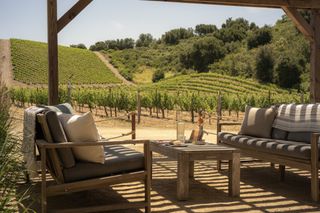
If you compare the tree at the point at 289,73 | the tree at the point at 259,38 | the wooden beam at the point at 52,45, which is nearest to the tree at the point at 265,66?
the tree at the point at 289,73

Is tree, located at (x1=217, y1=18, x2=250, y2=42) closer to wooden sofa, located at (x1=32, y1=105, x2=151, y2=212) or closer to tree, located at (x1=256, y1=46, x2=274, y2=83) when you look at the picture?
tree, located at (x1=256, y1=46, x2=274, y2=83)

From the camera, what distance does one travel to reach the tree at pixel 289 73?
29.3 metres

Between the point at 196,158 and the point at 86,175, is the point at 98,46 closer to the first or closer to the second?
the point at 196,158

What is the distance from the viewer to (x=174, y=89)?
26578 millimetres

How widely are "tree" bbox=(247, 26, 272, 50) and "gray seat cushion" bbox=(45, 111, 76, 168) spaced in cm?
3597

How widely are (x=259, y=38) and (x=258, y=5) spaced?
32.7 meters

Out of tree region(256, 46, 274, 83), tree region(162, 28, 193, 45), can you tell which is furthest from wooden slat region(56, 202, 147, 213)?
tree region(162, 28, 193, 45)

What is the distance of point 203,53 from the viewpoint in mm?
38656

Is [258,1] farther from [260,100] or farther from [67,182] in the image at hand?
[260,100]

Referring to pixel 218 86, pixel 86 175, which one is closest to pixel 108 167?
pixel 86 175

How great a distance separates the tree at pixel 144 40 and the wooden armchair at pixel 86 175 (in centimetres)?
5590

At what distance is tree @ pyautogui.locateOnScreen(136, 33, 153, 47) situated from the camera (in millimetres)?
58969

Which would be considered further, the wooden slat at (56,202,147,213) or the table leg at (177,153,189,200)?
the table leg at (177,153,189,200)

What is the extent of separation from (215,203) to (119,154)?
2.93 feet
